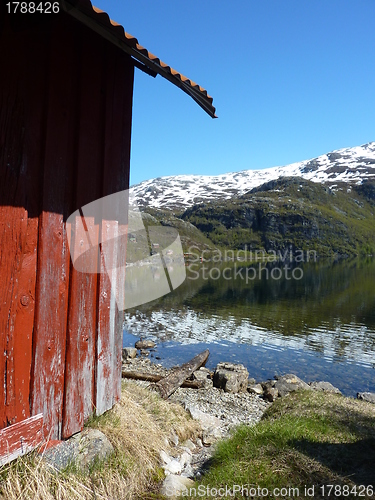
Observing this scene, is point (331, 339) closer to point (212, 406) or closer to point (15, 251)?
point (212, 406)

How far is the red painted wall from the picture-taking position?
3818mm

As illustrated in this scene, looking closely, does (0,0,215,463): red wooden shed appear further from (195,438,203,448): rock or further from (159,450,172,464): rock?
(195,438,203,448): rock

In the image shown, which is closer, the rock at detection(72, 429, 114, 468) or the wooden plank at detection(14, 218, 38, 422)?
the wooden plank at detection(14, 218, 38, 422)

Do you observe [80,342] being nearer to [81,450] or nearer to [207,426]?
[81,450]

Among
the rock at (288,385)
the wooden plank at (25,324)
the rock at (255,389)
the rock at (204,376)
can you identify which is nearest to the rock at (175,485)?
the wooden plank at (25,324)

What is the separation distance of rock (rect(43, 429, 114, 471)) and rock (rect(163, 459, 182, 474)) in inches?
38.9

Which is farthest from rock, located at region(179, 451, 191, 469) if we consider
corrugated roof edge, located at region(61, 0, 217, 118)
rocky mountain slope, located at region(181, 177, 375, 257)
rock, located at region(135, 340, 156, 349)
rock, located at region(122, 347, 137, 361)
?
rocky mountain slope, located at region(181, 177, 375, 257)

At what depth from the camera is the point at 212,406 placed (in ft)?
33.3

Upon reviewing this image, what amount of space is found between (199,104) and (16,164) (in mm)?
2563

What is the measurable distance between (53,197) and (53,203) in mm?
66

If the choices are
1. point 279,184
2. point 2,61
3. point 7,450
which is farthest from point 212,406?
point 279,184

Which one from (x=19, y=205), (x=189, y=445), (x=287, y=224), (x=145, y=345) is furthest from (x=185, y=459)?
(x=287, y=224)

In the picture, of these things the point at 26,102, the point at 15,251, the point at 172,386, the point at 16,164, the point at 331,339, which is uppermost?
the point at 26,102

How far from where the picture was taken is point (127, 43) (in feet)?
13.3
